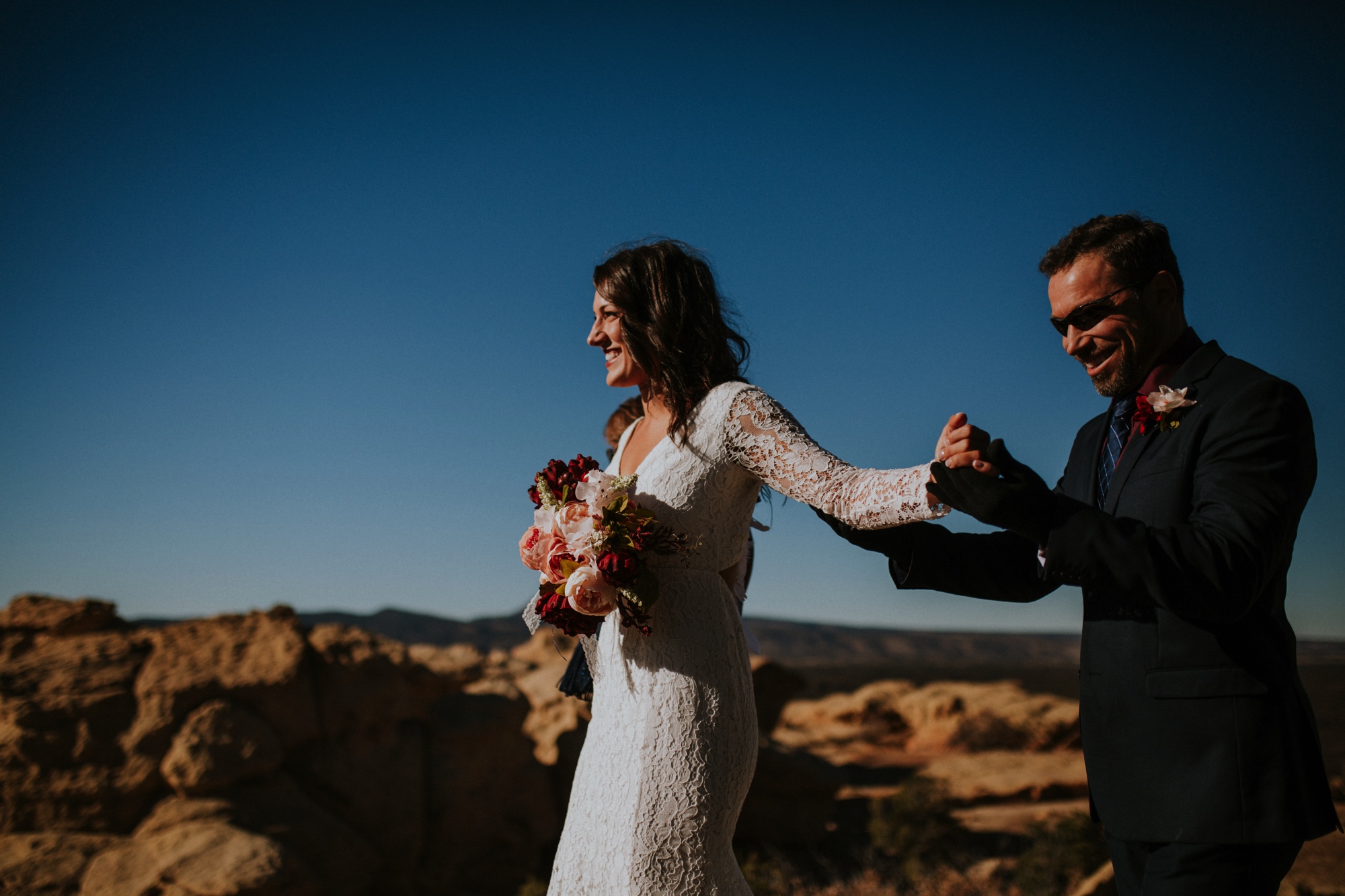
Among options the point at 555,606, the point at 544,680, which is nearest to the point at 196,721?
the point at 544,680

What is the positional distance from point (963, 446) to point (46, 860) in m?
7.48

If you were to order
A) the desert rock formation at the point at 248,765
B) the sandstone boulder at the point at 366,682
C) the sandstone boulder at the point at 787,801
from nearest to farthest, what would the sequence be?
1. the desert rock formation at the point at 248,765
2. the sandstone boulder at the point at 366,682
3. the sandstone boulder at the point at 787,801

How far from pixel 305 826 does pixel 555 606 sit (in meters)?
6.05

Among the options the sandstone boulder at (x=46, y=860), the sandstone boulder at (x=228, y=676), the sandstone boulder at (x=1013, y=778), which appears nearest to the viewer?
the sandstone boulder at (x=46, y=860)

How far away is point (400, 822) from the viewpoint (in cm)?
878

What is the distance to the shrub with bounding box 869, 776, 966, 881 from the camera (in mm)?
10414

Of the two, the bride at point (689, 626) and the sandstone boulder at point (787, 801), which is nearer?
the bride at point (689, 626)

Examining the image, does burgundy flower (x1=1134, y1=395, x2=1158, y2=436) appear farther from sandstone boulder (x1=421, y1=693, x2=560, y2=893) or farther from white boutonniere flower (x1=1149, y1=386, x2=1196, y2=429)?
sandstone boulder (x1=421, y1=693, x2=560, y2=893)

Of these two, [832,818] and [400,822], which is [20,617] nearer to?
[400,822]

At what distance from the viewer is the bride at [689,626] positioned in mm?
2627

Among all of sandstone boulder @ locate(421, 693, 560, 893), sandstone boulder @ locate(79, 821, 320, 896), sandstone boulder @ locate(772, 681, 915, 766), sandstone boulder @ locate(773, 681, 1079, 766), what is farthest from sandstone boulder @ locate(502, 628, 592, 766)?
sandstone boulder @ locate(772, 681, 915, 766)

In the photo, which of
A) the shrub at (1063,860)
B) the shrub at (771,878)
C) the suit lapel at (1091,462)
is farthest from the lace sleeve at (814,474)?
the shrub at (1063,860)

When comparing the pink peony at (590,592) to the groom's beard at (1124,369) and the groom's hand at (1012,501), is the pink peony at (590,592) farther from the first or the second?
the groom's beard at (1124,369)

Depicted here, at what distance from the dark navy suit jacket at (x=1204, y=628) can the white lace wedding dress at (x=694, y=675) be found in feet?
2.02
